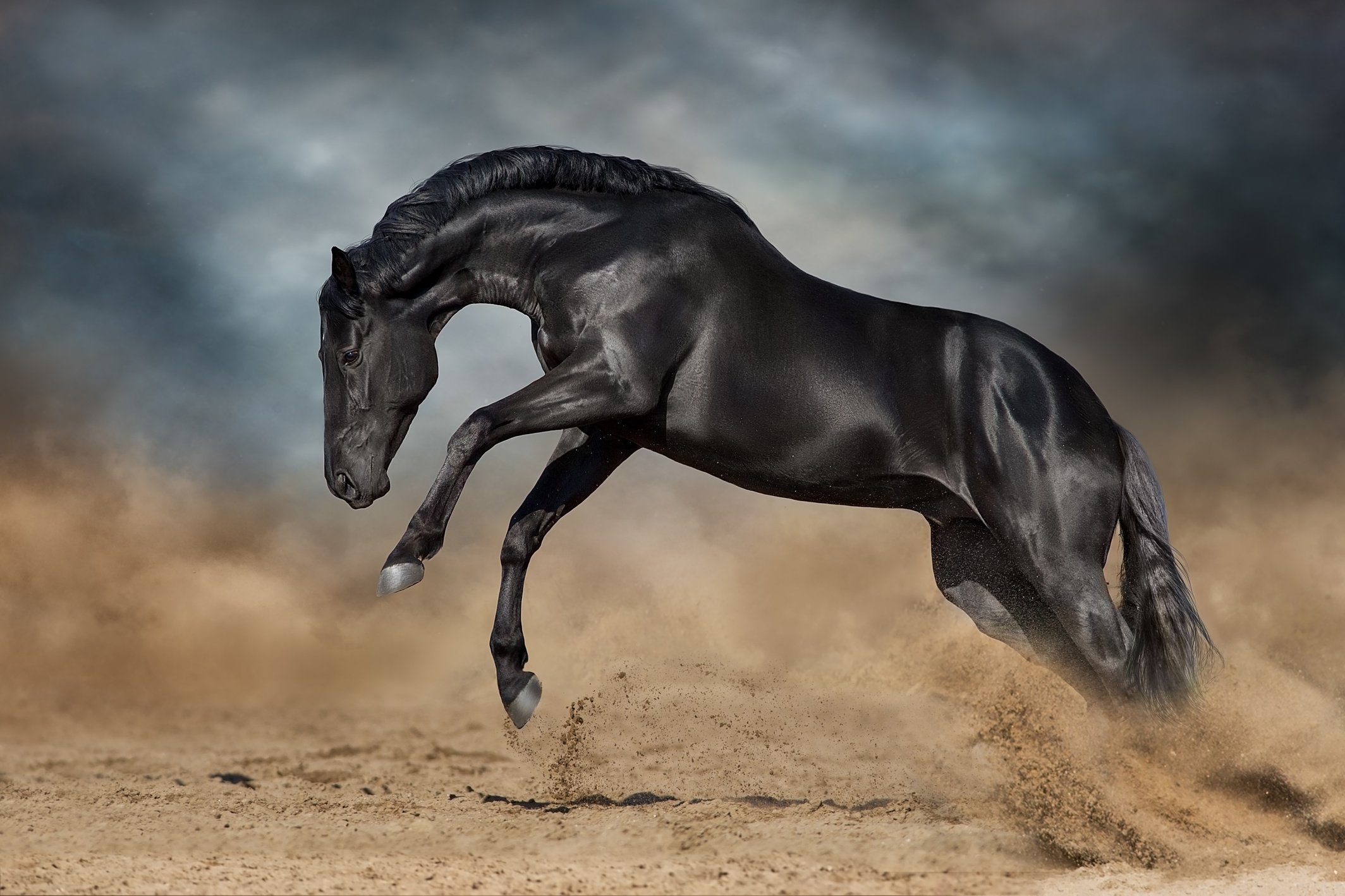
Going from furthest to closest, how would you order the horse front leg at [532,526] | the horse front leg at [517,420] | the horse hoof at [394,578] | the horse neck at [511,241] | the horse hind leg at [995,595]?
1. the horse hind leg at [995,595]
2. the horse neck at [511,241]
3. the horse front leg at [532,526]
4. the horse front leg at [517,420]
5. the horse hoof at [394,578]

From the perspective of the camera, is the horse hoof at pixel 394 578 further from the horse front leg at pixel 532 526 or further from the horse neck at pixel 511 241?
the horse neck at pixel 511 241

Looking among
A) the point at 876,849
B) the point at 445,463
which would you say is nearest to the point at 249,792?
the point at 445,463

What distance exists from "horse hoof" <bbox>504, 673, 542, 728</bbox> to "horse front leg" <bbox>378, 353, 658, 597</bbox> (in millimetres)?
770

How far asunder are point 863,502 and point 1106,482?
1.04 meters

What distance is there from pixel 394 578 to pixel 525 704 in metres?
0.89

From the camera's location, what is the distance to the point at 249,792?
6863 millimetres

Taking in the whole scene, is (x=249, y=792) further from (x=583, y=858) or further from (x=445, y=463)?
(x=445, y=463)

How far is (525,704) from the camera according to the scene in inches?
203

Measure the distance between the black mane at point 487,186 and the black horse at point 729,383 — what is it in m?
0.01

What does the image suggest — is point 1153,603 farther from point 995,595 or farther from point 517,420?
point 517,420

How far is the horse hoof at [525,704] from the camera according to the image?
16.9 ft

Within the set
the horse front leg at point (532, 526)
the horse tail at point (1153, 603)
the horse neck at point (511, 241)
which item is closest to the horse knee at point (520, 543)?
the horse front leg at point (532, 526)

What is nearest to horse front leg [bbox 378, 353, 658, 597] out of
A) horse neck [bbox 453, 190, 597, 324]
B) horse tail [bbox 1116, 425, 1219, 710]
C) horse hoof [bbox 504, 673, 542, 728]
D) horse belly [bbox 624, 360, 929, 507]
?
horse belly [bbox 624, 360, 929, 507]

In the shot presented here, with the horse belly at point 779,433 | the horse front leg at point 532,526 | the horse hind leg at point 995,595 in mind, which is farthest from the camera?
the horse hind leg at point 995,595
